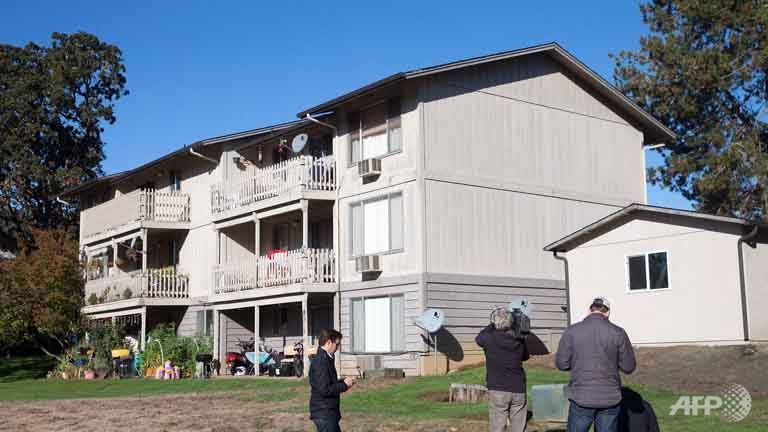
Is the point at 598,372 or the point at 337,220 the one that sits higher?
the point at 337,220

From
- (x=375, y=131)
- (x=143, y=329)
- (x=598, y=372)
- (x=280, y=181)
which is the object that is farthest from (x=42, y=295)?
(x=598, y=372)

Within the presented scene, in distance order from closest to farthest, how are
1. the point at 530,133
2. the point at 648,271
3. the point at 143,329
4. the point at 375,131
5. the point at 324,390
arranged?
1. the point at 324,390
2. the point at 648,271
3. the point at 375,131
4. the point at 530,133
5. the point at 143,329

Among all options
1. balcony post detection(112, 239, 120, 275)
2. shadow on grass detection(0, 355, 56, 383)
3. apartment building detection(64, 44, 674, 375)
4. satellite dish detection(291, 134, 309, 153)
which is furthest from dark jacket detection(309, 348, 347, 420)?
balcony post detection(112, 239, 120, 275)

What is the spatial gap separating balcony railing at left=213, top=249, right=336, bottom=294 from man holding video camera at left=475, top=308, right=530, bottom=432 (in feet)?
56.7

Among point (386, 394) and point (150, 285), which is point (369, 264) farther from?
point (150, 285)

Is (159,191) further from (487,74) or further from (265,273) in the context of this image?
(487,74)

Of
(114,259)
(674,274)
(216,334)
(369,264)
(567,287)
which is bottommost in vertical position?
(216,334)

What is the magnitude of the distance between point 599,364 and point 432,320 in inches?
596

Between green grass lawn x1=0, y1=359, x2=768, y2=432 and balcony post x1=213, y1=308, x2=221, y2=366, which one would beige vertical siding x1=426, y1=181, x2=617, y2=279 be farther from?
balcony post x1=213, y1=308, x2=221, y2=366

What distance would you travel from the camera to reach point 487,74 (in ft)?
88.1

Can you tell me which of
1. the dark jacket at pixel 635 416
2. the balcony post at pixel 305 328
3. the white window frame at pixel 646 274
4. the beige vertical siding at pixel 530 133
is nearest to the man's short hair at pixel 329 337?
the dark jacket at pixel 635 416

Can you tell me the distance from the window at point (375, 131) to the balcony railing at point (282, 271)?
2899mm

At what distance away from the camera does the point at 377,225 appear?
26375 mm

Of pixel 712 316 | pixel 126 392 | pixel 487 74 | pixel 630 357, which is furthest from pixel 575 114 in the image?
pixel 630 357
